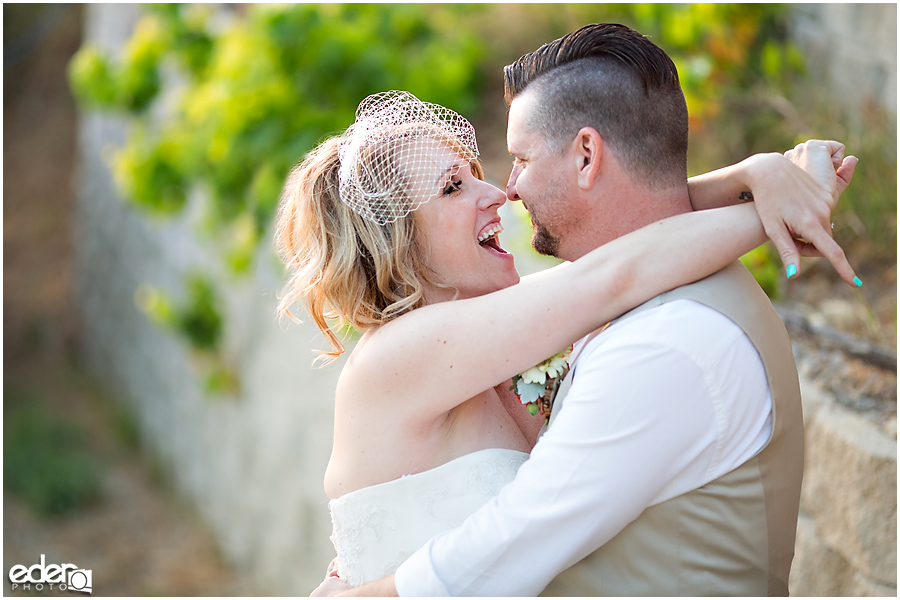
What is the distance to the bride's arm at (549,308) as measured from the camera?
1744 millimetres

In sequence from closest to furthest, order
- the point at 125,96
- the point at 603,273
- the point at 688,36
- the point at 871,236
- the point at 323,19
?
the point at 603,273, the point at 871,236, the point at 688,36, the point at 323,19, the point at 125,96

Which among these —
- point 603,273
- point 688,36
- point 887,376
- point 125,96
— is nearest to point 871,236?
point 887,376

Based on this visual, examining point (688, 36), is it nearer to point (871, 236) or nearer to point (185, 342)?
point (871, 236)

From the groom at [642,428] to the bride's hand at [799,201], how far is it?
0.03 feet

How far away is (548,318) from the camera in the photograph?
1.79 meters

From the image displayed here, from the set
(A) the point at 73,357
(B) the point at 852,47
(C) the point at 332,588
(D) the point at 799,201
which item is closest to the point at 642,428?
(D) the point at 799,201

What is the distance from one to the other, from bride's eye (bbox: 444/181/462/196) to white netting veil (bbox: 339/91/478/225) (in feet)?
0.06

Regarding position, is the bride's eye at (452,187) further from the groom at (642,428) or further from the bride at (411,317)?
the groom at (642,428)

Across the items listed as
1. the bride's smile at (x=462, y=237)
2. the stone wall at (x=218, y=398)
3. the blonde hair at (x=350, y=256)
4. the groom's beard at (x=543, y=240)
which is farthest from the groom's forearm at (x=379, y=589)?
the stone wall at (x=218, y=398)

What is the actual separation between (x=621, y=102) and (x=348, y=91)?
180 inches

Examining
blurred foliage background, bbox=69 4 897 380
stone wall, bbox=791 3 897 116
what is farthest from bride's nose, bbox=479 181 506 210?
stone wall, bbox=791 3 897 116

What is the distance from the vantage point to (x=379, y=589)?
1.95 metres

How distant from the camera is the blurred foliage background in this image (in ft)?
15.1

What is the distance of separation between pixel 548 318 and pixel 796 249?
517mm
